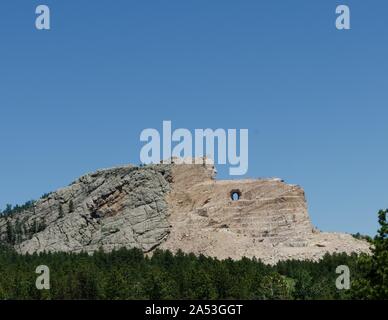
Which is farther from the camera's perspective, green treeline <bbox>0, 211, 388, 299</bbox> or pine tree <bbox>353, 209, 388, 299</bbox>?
green treeline <bbox>0, 211, 388, 299</bbox>

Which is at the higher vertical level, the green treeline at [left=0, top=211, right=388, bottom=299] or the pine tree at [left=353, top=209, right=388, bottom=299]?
the pine tree at [left=353, top=209, right=388, bottom=299]

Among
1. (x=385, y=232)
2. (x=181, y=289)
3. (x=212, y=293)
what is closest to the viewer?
(x=385, y=232)

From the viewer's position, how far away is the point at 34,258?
652ft

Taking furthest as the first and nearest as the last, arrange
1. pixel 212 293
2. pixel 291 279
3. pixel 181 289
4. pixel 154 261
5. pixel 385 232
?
pixel 154 261, pixel 291 279, pixel 181 289, pixel 212 293, pixel 385 232

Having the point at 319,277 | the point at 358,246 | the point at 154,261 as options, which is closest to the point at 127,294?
the point at 319,277

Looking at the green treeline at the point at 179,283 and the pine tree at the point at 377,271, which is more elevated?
the pine tree at the point at 377,271

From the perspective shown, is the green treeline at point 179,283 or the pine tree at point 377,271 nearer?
the pine tree at point 377,271

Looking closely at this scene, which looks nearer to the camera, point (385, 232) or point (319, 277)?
point (385, 232)

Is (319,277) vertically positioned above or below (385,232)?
below

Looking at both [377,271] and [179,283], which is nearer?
[377,271]

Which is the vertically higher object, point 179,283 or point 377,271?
point 377,271
